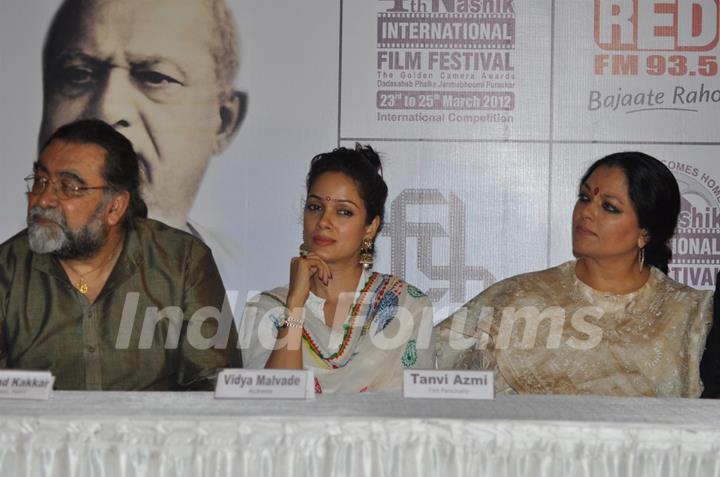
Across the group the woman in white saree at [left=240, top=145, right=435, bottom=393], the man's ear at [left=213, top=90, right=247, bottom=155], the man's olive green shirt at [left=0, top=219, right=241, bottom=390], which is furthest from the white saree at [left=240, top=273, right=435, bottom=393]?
the man's ear at [left=213, top=90, right=247, bottom=155]

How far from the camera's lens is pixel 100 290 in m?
2.92

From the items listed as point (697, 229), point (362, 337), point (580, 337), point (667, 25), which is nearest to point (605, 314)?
point (580, 337)

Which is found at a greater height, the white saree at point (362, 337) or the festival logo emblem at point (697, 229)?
the festival logo emblem at point (697, 229)

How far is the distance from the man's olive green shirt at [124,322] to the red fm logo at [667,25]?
210 cm

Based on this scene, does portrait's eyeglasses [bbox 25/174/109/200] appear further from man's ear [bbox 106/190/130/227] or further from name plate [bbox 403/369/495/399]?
name plate [bbox 403/369/495/399]

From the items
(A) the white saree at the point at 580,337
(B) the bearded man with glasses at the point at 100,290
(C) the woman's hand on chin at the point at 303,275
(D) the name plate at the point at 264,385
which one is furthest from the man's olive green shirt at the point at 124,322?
(D) the name plate at the point at 264,385

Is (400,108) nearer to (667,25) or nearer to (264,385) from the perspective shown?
(667,25)

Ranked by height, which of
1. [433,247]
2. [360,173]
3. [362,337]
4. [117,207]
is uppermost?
[360,173]

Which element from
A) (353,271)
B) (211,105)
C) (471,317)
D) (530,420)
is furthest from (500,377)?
(211,105)

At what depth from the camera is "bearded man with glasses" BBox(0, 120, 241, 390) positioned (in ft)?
9.28

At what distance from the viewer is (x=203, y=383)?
288 centimetres

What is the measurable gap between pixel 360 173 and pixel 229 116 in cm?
95

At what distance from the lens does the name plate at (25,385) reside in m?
1.77

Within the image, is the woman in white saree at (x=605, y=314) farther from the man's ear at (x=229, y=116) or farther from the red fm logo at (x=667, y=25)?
the man's ear at (x=229, y=116)
